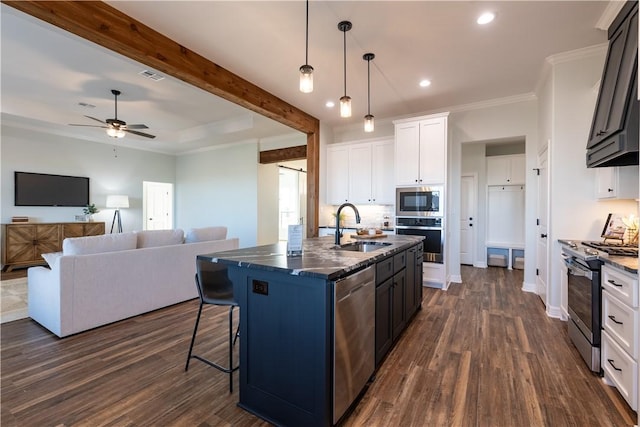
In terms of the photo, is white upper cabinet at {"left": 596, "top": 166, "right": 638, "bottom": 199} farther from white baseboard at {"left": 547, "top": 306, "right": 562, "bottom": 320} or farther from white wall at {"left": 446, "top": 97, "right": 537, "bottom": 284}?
white wall at {"left": 446, "top": 97, "right": 537, "bottom": 284}

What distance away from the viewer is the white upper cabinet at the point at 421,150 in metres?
4.55

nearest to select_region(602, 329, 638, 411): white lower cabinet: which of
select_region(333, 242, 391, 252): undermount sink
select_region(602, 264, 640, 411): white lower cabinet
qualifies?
select_region(602, 264, 640, 411): white lower cabinet

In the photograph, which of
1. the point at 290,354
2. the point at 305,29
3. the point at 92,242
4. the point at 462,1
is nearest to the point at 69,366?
the point at 92,242

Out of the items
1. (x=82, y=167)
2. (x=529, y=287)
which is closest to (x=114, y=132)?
(x=82, y=167)

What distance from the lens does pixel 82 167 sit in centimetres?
681

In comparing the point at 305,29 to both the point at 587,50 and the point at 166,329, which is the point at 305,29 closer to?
the point at 587,50

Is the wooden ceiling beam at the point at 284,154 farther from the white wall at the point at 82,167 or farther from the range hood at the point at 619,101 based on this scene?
the range hood at the point at 619,101

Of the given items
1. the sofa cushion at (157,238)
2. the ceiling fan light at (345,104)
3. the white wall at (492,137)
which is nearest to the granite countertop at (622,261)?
the ceiling fan light at (345,104)

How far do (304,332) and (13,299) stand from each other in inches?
184

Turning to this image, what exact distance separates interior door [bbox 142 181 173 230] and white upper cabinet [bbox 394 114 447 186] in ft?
23.1

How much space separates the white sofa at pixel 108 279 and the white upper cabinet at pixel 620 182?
4.70 meters

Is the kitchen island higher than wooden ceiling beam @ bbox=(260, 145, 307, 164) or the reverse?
the reverse

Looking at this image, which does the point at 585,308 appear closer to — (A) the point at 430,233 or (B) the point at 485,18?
(A) the point at 430,233

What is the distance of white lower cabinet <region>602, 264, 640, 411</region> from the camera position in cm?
175
